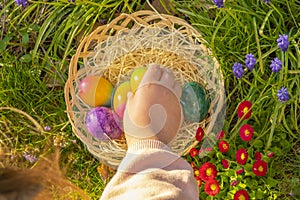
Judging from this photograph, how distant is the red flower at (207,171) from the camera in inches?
79.8

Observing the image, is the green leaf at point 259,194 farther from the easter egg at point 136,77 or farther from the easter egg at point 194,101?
the easter egg at point 136,77

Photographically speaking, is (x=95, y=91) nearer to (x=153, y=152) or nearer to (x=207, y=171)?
(x=207, y=171)

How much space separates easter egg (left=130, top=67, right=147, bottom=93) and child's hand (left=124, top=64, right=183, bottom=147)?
0.21m

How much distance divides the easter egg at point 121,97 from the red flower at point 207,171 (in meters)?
0.31

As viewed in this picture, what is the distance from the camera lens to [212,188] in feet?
6.53

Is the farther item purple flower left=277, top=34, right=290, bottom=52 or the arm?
purple flower left=277, top=34, right=290, bottom=52

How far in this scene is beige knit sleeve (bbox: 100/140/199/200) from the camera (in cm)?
149

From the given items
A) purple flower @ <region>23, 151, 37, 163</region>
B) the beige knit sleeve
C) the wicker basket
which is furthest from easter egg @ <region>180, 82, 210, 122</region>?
purple flower @ <region>23, 151, 37, 163</region>

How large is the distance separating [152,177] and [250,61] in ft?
1.86

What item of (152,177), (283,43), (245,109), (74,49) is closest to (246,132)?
(245,109)

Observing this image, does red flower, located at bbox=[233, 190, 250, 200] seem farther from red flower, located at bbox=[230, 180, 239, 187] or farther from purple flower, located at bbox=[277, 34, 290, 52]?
purple flower, located at bbox=[277, 34, 290, 52]

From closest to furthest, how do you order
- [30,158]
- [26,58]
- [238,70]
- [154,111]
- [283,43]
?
1. [154,111]
2. [283,43]
3. [238,70]
4. [30,158]
5. [26,58]

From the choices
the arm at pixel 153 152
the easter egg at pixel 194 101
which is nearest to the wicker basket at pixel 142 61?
the easter egg at pixel 194 101

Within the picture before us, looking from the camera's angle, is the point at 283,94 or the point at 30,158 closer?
the point at 283,94
